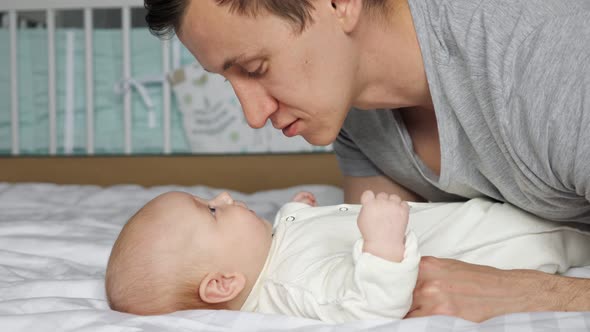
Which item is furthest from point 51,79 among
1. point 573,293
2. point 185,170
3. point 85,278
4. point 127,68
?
point 573,293

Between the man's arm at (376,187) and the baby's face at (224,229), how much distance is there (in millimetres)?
462

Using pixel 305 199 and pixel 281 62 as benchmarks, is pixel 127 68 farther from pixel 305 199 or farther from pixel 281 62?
pixel 281 62

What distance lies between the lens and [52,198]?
74.8 inches

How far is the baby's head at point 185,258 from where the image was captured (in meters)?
0.91

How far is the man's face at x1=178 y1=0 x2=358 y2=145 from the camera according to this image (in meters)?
0.94

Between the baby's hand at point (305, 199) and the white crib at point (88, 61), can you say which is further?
the white crib at point (88, 61)

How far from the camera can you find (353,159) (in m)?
1.46

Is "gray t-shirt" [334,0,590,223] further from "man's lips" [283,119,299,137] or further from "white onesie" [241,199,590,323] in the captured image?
"man's lips" [283,119,299,137]

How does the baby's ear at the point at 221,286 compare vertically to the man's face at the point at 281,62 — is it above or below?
below

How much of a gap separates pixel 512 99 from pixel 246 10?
0.37 meters

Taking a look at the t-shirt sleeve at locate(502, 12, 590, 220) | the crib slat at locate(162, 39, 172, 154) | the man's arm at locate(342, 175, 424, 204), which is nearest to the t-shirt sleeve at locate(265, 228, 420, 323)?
the t-shirt sleeve at locate(502, 12, 590, 220)

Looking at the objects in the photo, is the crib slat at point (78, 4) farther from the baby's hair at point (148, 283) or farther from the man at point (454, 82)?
the baby's hair at point (148, 283)

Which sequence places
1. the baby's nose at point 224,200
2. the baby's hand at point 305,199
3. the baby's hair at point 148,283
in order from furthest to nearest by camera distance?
the baby's hand at point 305,199 < the baby's nose at point 224,200 < the baby's hair at point 148,283

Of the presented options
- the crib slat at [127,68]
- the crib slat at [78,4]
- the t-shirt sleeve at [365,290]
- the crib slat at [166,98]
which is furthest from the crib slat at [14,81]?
the t-shirt sleeve at [365,290]
